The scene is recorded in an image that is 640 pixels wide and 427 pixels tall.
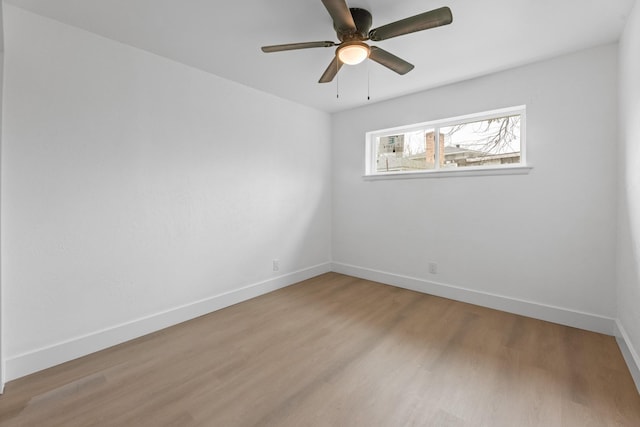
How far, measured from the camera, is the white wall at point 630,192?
68.4 inches

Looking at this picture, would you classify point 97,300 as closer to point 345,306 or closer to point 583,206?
point 345,306

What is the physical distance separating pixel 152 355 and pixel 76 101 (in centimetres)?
196

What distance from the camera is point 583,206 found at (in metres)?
2.38

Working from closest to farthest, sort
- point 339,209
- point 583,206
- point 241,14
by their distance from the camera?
point 241,14 < point 583,206 < point 339,209

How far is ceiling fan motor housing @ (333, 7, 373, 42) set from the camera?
1757 mm

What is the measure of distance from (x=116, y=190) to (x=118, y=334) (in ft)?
3.81

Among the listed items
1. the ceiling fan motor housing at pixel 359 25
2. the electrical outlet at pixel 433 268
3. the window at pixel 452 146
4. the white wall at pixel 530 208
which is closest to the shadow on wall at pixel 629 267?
the white wall at pixel 530 208

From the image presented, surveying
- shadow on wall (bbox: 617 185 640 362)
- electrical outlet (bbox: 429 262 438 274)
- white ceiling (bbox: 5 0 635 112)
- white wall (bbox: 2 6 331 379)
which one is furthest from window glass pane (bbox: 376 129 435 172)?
shadow on wall (bbox: 617 185 640 362)

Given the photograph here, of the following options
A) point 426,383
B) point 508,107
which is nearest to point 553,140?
point 508,107

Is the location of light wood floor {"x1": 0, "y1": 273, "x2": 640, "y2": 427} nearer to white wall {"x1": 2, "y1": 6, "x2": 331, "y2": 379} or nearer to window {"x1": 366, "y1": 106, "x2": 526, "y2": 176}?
white wall {"x1": 2, "y1": 6, "x2": 331, "y2": 379}

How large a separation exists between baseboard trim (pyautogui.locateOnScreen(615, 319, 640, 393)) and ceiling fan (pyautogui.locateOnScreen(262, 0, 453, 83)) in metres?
2.39

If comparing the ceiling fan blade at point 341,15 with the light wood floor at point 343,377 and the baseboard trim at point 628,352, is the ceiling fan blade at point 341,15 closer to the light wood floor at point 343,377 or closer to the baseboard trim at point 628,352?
the light wood floor at point 343,377

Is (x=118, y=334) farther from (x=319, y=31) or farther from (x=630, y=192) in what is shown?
(x=630, y=192)

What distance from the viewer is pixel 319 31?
2055 mm
